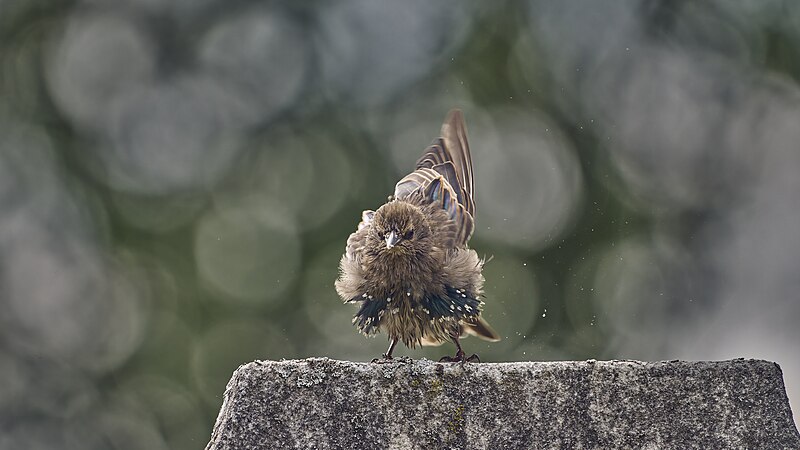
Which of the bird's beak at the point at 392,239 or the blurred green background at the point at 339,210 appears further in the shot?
the blurred green background at the point at 339,210

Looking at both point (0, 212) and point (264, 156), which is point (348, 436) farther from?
point (0, 212)

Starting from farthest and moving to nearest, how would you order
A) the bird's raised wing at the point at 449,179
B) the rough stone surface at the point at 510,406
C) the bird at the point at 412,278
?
1. the bird's raised wing at the point at 449,179
2. the bird at the point at 412,278
3. the rough stone surface at the point at 510,406

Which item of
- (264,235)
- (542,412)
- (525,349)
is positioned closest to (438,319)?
(542,412)

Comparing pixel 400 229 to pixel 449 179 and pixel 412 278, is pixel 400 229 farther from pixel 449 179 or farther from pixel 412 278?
pixel 449 179

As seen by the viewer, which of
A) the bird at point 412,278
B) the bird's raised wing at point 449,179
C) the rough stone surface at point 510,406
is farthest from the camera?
the bird's raised wing at point 449,179

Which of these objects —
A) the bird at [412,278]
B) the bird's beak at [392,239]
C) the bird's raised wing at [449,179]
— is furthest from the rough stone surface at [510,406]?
the bird's raised wing at [449,179]

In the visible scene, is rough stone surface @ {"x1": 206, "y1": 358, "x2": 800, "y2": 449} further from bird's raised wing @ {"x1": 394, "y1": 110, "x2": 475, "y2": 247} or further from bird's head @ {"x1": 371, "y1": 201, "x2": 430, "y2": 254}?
bird's raised wing @ {"x1": 394, "y1": 110, "x2": 475, "y2": 247}

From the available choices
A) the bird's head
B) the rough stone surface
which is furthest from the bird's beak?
the rough stone surface

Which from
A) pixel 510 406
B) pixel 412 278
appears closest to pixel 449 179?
pixel 412 278

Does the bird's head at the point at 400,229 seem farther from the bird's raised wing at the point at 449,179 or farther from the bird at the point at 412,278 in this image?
the bird's raised wing at the point at 449,179
